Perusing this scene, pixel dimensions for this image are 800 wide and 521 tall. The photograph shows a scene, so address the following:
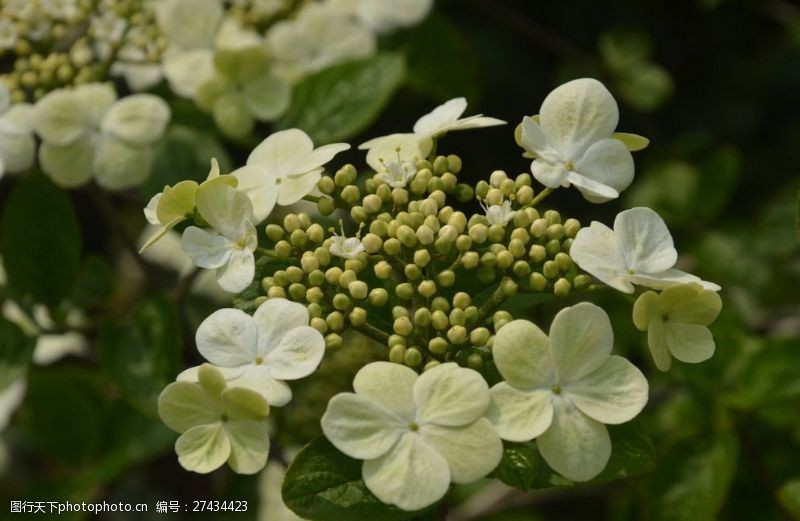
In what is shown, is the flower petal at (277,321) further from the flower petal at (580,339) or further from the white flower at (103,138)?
the white flower at (103,138)

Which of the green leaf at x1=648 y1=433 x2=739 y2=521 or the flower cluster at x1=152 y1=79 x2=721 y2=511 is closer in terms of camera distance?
the flower cluster at x1=152 y1=79 x2=721 y2=511

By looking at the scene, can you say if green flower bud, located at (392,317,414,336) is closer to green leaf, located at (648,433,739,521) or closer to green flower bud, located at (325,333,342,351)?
green flower bud, located at (325,333,342,351)

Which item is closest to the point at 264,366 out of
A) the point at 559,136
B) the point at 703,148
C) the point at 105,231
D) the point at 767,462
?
the point at 559,136

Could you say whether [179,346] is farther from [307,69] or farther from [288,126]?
[307,69]

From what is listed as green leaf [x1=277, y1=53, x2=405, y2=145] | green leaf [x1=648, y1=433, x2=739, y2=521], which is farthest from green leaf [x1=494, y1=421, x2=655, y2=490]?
green leaf [x1=277, y1=53, x2=405, y2=145]

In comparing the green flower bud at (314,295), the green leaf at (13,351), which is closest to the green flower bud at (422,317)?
the green flower bud at (314,295)

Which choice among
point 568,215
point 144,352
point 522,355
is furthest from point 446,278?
point 568,215

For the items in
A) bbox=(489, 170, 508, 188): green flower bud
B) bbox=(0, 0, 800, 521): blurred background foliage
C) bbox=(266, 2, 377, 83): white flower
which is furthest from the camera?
bbox=(266, 2, 377, 83): white flower
